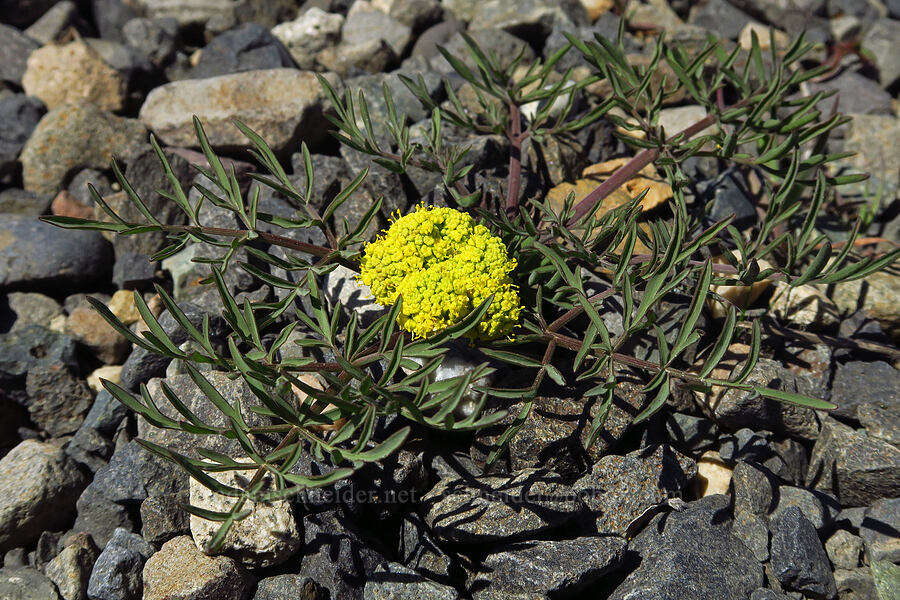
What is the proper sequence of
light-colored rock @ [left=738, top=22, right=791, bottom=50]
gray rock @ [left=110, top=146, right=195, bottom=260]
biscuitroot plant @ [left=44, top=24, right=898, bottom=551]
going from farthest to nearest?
light-colored rock @ [left=738, top=22, right=791, bottom=50]
gray rock @ [left=110, top=146, right=195, bottom=260]
biscuitroot plant @ [left=44, top=24, right=898, bottom=551]

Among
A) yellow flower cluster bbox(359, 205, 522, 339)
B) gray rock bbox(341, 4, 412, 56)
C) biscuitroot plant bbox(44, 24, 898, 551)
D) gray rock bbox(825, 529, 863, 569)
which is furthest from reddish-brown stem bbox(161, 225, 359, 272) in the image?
gray rock bbox(341, 4, 412, 56)

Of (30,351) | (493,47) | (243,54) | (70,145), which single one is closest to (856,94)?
(493,47)

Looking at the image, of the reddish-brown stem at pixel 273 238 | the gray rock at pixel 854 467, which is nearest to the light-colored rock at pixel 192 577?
the reddish-brown stem at pixel 273 238

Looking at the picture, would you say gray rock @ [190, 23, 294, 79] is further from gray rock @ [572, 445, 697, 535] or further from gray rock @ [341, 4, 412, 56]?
gray rock @ [572, 445, 697, 535]

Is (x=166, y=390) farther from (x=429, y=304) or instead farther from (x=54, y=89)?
(x=54, y=89)

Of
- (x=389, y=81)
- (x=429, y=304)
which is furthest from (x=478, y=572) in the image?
(x=389, y=81)

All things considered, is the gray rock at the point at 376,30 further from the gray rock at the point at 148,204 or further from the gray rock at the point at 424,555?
the gray rock at the point at 424,555
